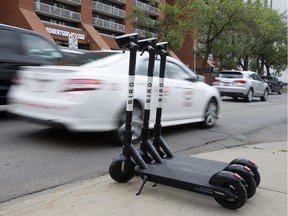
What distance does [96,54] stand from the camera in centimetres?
658

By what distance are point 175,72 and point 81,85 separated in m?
2.50

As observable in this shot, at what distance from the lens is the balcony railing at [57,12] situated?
45.2 metres

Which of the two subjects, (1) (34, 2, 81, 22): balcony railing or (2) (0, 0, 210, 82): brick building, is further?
(1) (34, 2, 81, 22): balcony railing

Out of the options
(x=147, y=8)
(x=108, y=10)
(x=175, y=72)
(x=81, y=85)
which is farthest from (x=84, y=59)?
(x=147, y=8)

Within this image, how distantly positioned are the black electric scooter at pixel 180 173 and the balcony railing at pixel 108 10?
51.2 metres

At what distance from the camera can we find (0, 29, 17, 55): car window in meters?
7.37

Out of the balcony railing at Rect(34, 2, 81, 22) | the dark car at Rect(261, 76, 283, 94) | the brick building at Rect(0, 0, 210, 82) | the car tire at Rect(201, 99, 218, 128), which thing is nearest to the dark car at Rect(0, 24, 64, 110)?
the car tire at Rect(201, 99, 218, 128)

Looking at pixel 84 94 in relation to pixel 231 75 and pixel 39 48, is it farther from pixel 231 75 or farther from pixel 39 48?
pixel 231 75

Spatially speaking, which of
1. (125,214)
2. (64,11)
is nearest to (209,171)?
(125,214)

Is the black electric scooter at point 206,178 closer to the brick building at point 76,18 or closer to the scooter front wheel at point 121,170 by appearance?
the scooter front wheel at point 121,170

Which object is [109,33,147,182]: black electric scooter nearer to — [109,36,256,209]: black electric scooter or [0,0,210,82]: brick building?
[109,36,256,209]: black electric scooter

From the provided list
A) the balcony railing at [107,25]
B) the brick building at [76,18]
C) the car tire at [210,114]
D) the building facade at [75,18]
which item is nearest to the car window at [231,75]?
the car tire at [210,114]

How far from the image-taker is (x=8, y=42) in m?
7.50

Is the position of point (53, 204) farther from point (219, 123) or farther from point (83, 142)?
point (219, 123)
